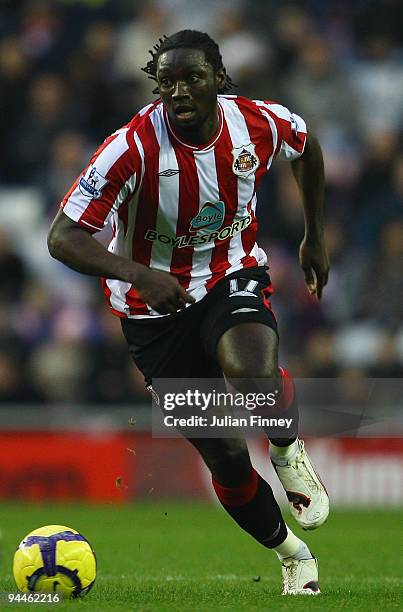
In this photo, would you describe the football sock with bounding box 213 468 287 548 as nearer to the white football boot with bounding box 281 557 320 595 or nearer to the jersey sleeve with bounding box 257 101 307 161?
the white football boot with bounding box 281 557 320 595

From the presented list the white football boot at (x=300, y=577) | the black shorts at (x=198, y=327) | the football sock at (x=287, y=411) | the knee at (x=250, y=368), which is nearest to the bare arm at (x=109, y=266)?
the knee at (x=250, y=368)

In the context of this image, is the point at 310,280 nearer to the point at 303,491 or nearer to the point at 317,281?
the point at 317,281

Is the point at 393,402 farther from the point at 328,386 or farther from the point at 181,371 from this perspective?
the point at 181,371

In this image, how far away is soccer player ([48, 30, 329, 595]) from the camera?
16.6ft

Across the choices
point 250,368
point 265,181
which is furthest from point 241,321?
point 265,181

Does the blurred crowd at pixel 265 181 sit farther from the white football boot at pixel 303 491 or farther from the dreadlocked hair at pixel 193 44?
the dreadlocked hair at pixel 193 44

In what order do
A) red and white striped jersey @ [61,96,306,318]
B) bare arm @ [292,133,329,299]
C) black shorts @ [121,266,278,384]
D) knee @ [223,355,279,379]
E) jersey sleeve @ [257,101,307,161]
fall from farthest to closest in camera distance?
bare arm @ [292,133,329,299]
jersey sleeve @ [257,101,307,161]
black shorts @ [121,266,278,384]
red and white striped jersey @ [61,96,306,318]
knee @ [223,355,279,379]

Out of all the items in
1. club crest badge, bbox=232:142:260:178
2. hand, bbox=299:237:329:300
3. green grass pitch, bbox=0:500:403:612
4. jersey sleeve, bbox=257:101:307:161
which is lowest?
green grass pitch, bbox=0:500:403:612

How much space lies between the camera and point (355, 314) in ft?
37.1

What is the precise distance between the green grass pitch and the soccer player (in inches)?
16.2

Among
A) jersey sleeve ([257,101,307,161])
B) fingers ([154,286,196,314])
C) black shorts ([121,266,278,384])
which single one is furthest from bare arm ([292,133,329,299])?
fingers ([154,286,196,314])

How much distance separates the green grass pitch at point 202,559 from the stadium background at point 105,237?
57 centimetres

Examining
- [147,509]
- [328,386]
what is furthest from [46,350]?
[328,386]

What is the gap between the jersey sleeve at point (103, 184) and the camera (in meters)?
5.01
